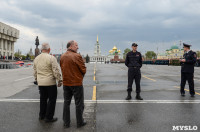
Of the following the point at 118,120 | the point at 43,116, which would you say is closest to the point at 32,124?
the point at 43,116

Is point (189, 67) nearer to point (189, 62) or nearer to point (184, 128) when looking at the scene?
point (189, 62)

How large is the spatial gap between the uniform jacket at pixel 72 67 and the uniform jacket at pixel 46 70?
0.94 ft

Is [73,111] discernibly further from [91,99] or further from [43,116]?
[91,99]

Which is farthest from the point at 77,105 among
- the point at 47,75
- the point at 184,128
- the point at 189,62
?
the point at 189,62

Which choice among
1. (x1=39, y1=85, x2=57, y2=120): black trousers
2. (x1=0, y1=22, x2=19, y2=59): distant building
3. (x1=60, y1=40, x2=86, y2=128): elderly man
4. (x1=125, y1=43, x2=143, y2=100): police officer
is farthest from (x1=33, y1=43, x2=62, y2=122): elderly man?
(x1=0, y1=22, x2=19, y2=59): distant building

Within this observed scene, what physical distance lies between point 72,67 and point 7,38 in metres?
104

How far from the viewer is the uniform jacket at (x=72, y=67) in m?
3.80

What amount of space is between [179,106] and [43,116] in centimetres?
400

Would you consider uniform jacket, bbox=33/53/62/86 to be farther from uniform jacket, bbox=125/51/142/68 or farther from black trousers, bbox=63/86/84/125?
uniform jacket, bbox=125/51/142/68

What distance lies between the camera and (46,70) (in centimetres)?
412

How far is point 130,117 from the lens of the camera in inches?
175

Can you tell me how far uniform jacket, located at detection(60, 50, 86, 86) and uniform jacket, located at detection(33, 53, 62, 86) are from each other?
287 millimetres

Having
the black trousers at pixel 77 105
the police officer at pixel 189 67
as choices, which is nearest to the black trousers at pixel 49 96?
the black trousers at pixel 77 105

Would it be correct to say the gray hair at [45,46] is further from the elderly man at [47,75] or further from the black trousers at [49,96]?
the black trousers at [49,96]
